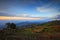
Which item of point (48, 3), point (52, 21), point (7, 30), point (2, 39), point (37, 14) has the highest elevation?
point (48, 3)

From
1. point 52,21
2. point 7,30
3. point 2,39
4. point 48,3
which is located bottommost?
point 2,39

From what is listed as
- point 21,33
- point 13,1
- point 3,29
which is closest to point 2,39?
point 3,29

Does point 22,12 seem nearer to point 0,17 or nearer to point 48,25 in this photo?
point 0,17

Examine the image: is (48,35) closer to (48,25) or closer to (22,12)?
(48,25)

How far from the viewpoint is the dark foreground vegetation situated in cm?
228

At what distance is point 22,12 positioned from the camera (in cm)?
238

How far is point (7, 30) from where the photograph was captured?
2.30m

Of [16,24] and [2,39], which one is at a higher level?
[16,24]

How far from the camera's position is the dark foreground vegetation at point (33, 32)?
7.49ft

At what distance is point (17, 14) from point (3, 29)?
45 centimetres

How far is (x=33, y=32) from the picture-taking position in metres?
2.32

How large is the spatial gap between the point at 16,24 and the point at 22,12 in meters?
0.30

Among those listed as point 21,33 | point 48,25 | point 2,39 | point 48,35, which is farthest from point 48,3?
point 2,39

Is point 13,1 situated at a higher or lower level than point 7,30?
higher
